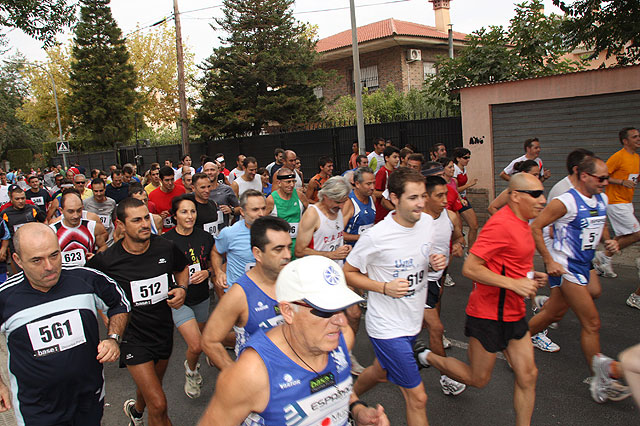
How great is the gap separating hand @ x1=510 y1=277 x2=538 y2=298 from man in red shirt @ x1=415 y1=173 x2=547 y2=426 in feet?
0.04

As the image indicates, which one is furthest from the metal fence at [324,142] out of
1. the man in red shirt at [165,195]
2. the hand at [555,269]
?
the hand at [555,269]

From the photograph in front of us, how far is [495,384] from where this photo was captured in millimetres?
4816

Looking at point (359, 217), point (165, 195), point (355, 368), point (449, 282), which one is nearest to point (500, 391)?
point (355, 368)

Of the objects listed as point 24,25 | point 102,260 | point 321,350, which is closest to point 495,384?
point 321,350

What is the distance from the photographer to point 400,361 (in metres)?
3.69

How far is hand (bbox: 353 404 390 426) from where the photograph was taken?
230 cm

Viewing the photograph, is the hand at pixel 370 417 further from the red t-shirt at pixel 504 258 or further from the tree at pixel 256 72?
the tree at pixel 256 72

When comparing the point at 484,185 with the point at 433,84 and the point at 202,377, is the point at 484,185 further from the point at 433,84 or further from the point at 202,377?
the point at 202,377

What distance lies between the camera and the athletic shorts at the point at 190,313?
4645mm

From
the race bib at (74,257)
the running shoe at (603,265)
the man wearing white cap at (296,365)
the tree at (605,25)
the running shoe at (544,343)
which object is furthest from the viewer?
the tree at (605,25)

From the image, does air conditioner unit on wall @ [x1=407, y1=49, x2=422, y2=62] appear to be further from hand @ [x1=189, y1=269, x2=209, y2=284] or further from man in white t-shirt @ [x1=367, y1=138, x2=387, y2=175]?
hand @ [x1=189, y1=269, x2=209, y2=284]

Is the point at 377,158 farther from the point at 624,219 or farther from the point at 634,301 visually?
the point at 634,301

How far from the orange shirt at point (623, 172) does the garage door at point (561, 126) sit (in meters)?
3.34

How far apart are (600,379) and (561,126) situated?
8.25 metres
